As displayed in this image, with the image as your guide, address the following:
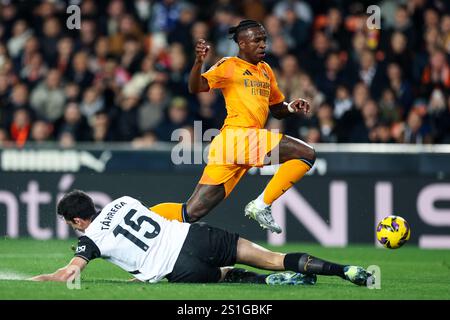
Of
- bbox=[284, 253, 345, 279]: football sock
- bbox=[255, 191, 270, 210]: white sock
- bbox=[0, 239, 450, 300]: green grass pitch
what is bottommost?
bbox=[0, 239, 450, 300]: green grass pitch

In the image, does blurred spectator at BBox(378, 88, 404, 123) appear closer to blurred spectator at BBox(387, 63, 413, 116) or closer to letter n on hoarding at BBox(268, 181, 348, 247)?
blurred spectator at BBox(387, 63, 413, 116)

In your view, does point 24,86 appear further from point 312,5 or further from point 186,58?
point 312,5

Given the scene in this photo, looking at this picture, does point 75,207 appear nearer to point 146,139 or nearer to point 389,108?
point 146,139

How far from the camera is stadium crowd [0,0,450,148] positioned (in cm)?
1638

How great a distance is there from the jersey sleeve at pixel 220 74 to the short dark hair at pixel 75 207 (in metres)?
2.02

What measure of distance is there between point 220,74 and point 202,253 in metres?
2.12

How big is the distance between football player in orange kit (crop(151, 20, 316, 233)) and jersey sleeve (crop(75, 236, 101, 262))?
5.47 ft

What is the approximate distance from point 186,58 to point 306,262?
28.9 feet

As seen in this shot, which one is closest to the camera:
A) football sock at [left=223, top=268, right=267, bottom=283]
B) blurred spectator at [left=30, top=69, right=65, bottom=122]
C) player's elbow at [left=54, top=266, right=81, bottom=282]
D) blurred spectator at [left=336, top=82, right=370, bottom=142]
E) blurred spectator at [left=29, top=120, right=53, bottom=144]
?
player's elbow at [left=54, top=266, right=81, bottom=282]

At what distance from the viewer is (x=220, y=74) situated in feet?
35.9

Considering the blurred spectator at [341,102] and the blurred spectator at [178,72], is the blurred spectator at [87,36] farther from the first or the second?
the blurred spectator at [341,102]

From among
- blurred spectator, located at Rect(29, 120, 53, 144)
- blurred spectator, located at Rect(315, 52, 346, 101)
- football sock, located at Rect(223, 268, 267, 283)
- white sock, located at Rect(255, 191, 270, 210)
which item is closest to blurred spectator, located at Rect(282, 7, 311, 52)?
blurred spectator, located at Rect(315, 52, 346, 101)

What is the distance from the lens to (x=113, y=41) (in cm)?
1858

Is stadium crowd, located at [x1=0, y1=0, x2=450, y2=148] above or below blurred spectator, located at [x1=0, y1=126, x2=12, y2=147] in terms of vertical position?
above
